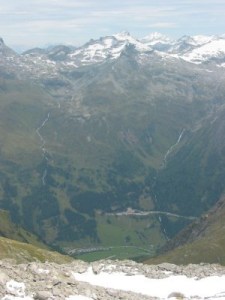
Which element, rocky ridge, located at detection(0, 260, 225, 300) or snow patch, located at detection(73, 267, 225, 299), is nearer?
rocky ridge, located at detection(0, 260, 225, 300)

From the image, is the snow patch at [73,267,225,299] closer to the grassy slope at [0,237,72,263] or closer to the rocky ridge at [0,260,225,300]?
the rocky ridge at [0,260,225,300]

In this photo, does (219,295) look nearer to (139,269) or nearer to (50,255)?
(139,269)

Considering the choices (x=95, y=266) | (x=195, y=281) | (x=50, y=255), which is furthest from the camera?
(x=50, y=255)

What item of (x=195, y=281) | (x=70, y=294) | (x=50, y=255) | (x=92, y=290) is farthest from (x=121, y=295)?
(x=50, y=255)

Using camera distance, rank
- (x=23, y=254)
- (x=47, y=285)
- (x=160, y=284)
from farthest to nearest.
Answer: (x=23, y=254) → (x=160, y=284) → (x=47, y=285)

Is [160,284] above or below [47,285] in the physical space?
above

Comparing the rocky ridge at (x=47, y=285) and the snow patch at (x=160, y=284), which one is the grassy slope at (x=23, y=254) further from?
the rocky ridge at (x=47, y=285)

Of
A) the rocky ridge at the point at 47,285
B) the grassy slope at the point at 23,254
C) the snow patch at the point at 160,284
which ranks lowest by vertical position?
the rocky ridge at the point at 47,285

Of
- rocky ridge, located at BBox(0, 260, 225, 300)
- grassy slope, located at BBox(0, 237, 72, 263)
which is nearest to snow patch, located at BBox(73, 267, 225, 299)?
rocky ridge, located at BBox(0, 260, 225, 300)

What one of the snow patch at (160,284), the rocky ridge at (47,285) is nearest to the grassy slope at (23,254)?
the snow patch at (160,284)

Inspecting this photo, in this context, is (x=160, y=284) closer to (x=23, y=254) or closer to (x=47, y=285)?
(x=47, y=285)

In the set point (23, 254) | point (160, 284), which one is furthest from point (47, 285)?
point (23, 254)
